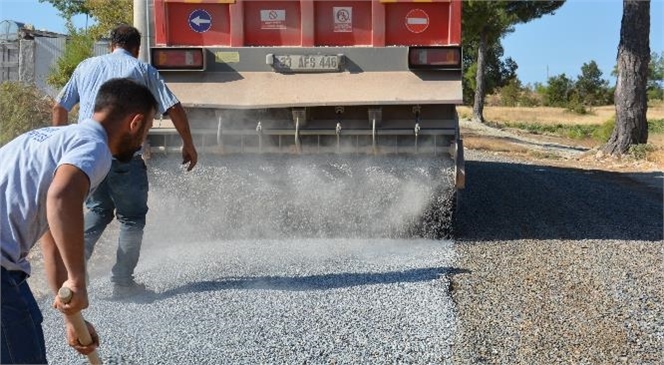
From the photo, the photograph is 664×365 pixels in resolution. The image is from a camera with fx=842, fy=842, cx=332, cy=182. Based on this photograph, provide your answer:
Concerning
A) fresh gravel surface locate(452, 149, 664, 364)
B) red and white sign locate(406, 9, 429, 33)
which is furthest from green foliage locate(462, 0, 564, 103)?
red and white sign locate(406, 9, 429, 33)

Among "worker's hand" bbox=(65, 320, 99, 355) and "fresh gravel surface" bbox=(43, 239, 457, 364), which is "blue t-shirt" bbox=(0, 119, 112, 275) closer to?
"worker's hand" bbox=(65, 320, 99, 355)

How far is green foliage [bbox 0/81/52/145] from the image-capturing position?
36.0 feet

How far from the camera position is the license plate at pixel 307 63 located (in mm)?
6645

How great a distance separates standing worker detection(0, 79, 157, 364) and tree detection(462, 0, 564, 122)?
25385mm

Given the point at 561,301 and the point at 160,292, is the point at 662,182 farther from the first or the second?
the point at 160,292

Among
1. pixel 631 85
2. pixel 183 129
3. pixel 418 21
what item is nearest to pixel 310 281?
pixel 183 129

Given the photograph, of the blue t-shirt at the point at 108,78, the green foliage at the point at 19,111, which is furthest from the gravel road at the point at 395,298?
the green foliage at the point at 19,111

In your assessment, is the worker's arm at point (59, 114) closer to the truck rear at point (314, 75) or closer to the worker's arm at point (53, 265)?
the truck rear at point (314, 75)

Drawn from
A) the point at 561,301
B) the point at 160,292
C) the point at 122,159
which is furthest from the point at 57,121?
the point at 561,301

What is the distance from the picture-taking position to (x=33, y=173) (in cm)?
267

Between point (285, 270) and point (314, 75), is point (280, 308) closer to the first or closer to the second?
point (285, 270)

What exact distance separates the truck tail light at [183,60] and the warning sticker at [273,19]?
0.61m

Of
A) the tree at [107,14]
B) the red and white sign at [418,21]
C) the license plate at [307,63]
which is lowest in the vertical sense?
the license plate at [307,63]

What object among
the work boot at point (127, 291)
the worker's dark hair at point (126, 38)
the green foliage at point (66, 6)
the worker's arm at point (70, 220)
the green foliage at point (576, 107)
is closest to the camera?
the worker's arm at point (70, 220)
